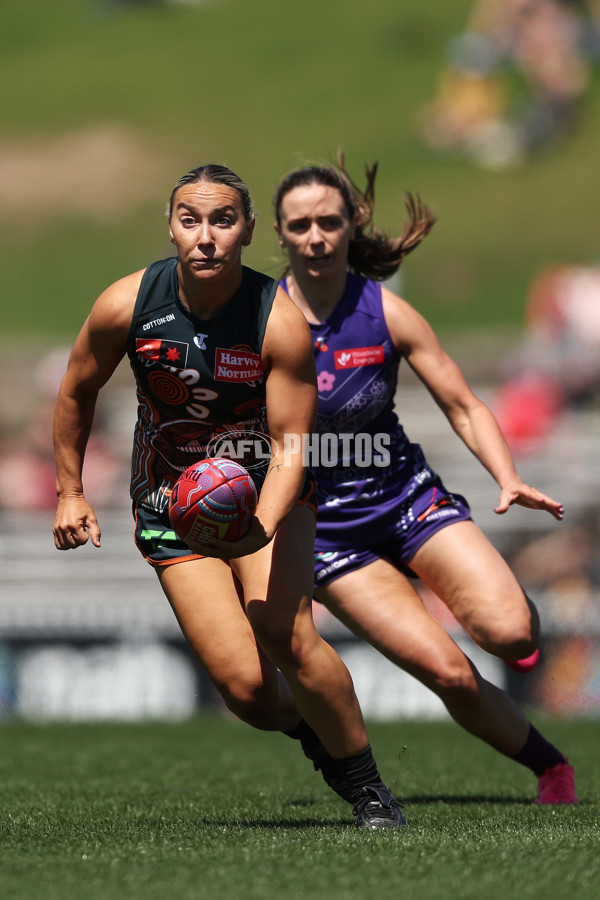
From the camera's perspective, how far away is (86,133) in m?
34.9

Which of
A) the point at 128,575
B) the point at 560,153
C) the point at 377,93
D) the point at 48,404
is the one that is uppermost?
the point at 377,93

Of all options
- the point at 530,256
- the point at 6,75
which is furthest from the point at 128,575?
the point at 6,75

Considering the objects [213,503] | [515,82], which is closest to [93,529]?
[213,503]

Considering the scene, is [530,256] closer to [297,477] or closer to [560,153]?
[560,153]

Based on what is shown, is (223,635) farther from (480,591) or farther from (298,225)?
(298,225)

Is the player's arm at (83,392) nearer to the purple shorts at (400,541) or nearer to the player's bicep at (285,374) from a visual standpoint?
the player's bicep at (285,374)

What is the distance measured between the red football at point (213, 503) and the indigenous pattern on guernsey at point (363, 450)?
1179mm

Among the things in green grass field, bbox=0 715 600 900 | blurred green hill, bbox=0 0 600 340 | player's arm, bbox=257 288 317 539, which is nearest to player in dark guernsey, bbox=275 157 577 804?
green grass field, bbox=0 715 600 900

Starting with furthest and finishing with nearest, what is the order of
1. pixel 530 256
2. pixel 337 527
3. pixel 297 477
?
pixel 530 256 → pixel 337 527 → pixel 297 477

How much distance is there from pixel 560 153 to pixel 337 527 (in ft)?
91.5

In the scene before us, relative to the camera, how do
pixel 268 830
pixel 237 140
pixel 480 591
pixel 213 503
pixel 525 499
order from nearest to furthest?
pixel 213 503 → pixel 268 830 → pixel 525 499 → pixel 480 591 → pixel 237 140

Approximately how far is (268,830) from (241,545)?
1.00 metres

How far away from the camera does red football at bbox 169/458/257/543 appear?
4062mm

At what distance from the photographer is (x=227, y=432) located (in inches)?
178
